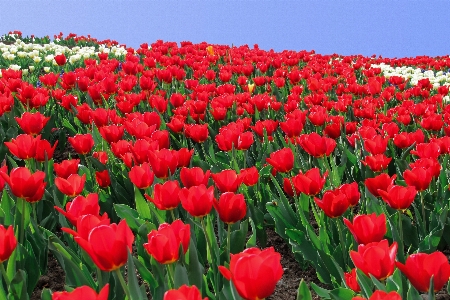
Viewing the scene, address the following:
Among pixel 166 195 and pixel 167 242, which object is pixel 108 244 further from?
pixel 166 195

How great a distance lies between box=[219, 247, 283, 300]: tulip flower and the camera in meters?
1.36

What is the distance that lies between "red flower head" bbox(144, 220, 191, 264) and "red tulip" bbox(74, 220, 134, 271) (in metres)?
0.11

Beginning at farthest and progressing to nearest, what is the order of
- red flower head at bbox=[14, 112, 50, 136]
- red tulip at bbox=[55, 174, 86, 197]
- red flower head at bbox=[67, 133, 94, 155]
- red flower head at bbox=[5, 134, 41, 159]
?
red flower head at bbox=[14, 112, 50, 136] → red flower head at bbox=[67, 133, 94, 155] → red flower head at bbox=[5, 134, 41, 159] → red tulip at bbox=[55, 174, 86, 197]

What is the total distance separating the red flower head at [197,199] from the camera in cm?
208

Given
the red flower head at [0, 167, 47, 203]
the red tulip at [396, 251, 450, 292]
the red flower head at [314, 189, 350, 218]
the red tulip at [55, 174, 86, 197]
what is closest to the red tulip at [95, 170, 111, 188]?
the red tulip at [55, 174, 86, 197]

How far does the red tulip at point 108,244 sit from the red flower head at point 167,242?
0.35ft

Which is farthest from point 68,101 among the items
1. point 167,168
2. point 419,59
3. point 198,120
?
point 419,59

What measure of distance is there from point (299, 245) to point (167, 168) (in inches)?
31.9

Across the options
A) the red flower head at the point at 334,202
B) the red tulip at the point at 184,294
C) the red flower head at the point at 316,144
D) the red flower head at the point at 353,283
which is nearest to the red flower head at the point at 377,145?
the red flower head at the point at 316,144

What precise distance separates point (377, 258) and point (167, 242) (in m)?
0.68

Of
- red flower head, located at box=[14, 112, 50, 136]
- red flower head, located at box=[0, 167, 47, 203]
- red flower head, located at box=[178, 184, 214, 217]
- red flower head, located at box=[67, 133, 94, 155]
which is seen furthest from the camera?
red flower head, located at box=[14, 112, 50, 136]

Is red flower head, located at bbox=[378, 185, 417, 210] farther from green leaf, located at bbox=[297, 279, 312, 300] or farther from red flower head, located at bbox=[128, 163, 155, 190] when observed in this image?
red flower head, located at bbox=[128, 163, 155, 190]

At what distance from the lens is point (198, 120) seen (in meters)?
4.75

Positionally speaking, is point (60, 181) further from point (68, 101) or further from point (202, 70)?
point (202, 70)
